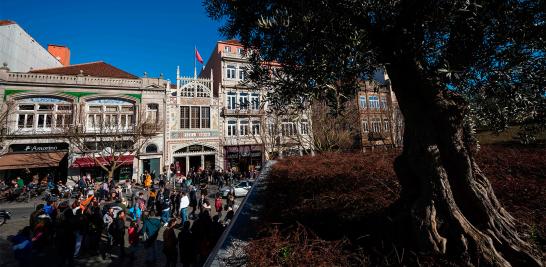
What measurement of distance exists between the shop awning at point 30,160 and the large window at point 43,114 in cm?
254

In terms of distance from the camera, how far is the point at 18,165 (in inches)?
825

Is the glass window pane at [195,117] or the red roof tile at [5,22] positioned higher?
the red roof tile at [5,22]

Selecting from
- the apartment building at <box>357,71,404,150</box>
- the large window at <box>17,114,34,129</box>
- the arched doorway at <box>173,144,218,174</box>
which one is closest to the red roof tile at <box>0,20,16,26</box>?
the large window at <box>17,114,34,129</box>

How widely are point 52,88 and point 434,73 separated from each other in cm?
3047

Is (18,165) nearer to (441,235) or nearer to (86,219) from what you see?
(86,219)

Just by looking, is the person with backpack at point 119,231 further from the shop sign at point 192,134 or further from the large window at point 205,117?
the large window at point 205,117

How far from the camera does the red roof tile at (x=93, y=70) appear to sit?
83.3ft

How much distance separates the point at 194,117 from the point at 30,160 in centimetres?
1461

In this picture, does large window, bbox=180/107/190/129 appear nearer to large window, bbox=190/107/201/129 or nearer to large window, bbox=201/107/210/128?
large window, bbox=190/107/201/129

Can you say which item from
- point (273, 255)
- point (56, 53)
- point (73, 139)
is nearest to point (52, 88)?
point (73, 139)

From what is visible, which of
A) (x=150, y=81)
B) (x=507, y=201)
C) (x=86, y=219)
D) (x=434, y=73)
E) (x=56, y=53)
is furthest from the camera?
(x=56, y=53)

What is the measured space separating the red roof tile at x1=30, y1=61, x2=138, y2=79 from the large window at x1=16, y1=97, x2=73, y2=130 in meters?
3.41

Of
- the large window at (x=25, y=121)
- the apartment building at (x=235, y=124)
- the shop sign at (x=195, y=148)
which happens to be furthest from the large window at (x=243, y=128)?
the large window at (x=25, y=121)

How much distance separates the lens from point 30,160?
2167 centimetres
